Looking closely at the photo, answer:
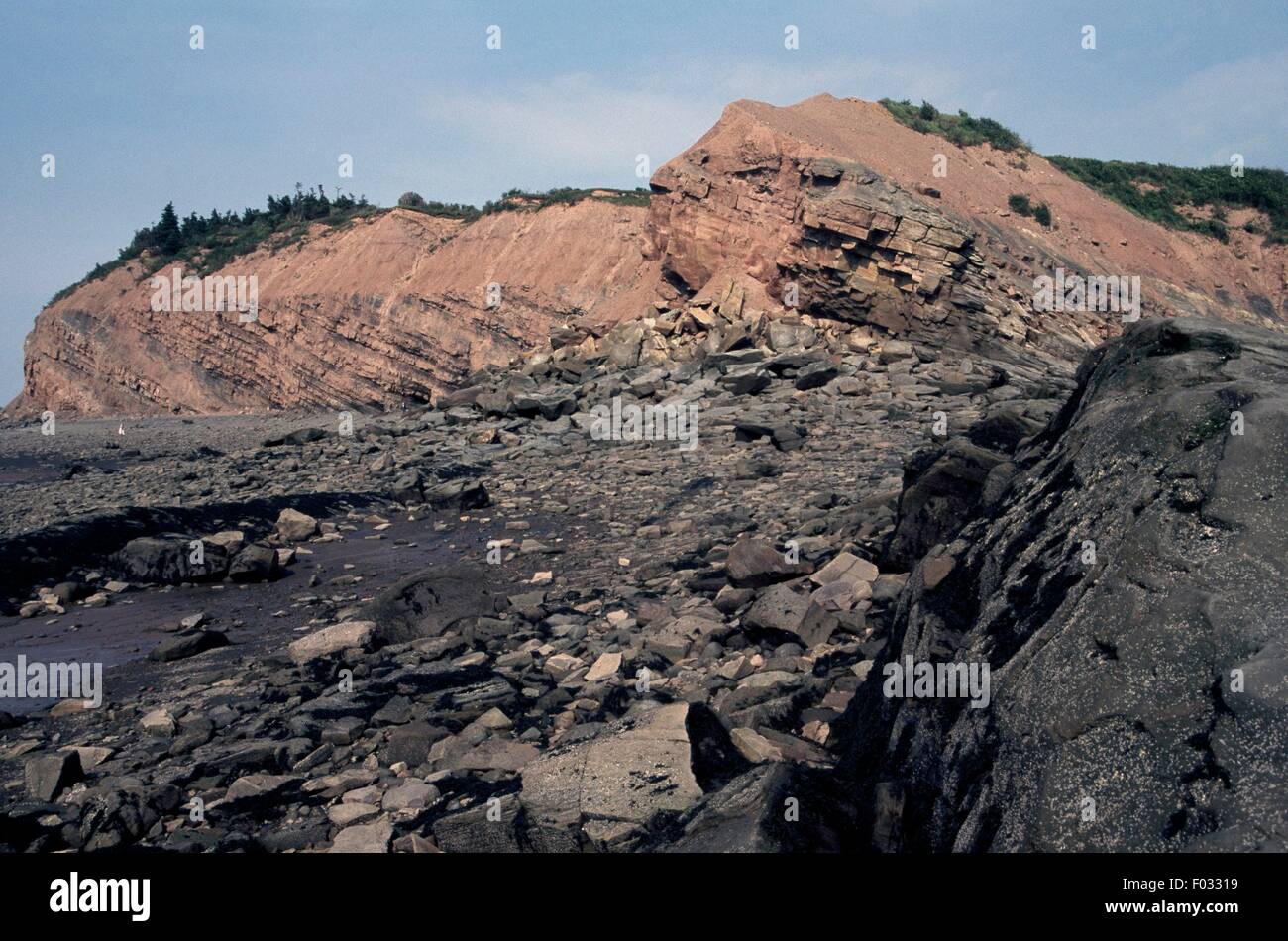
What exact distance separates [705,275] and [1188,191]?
907 inches

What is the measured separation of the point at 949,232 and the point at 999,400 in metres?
5.95

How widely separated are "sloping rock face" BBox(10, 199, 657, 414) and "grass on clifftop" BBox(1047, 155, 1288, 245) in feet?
59.2

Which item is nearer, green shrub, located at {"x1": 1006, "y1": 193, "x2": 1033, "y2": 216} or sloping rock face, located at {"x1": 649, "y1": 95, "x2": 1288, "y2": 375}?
sloping rock face, located at {"x1": 649, "y1": 95, "x2": 1288, "y2": 375}

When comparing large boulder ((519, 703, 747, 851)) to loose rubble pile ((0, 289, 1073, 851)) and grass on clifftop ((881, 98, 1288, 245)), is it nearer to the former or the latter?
loose rubble pile ((0, 289, 1073, 851))

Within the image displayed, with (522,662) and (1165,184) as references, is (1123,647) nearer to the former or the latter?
(522,662)

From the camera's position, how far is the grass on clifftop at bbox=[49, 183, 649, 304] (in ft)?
118

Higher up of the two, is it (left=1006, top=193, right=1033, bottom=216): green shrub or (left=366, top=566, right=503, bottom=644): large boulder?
(left=1006, top=193, right=1033, bottom=216): green shrub

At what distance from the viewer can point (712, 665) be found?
5.61 meters

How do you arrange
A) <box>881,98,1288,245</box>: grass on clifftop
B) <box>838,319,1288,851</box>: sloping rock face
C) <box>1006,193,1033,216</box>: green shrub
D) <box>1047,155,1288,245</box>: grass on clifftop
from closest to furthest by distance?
<box>838,319,1288,851</box>: sloping rock face → <box>1006,193,1033,216</box>: green shrub → <box>881,98,1288,245</box>: grass on clifftop → <box>1047,155,1288,245</box>: grass on clifftop

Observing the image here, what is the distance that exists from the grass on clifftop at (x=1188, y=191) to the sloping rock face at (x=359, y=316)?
59.2ft

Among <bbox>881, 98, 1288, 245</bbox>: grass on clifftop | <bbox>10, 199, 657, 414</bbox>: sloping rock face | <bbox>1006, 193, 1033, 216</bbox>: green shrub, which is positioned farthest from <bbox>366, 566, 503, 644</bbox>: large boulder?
<bbox>881, 98, 1288, 245</bbox>: grass on clifftop

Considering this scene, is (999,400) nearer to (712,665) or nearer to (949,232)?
(949,232)

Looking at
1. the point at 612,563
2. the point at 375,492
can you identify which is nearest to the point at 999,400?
the point at 612,563

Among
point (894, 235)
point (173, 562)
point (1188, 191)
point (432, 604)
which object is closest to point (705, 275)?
point (894, 235)
